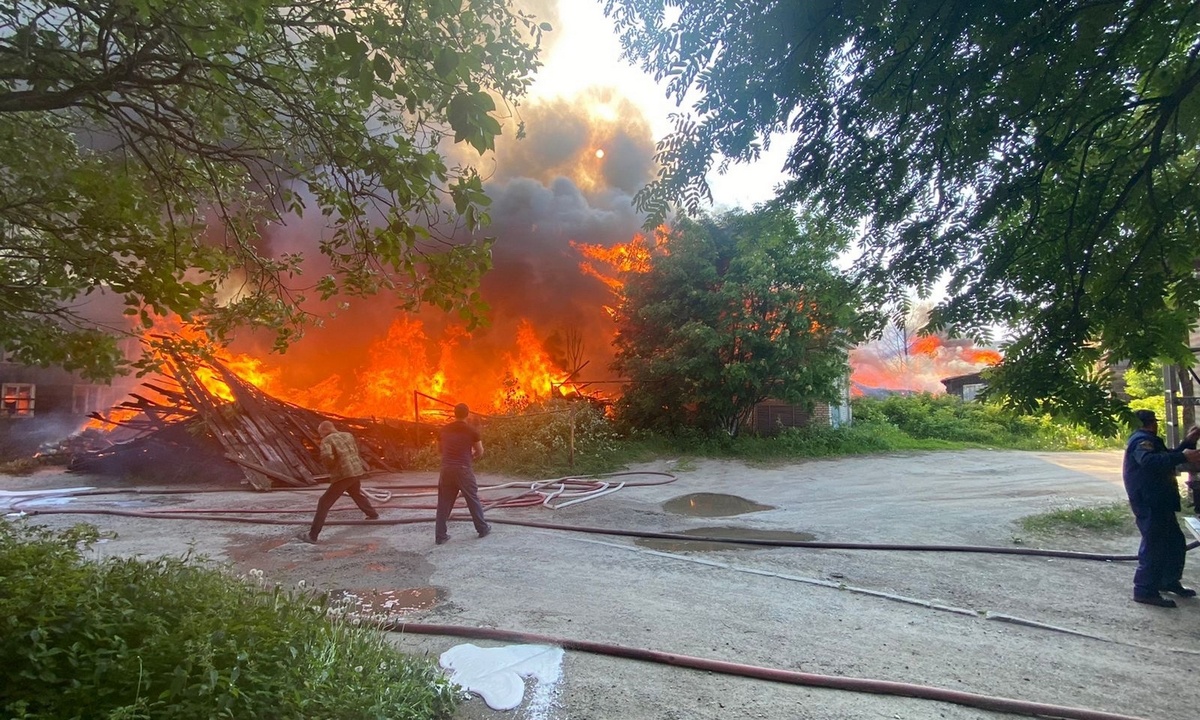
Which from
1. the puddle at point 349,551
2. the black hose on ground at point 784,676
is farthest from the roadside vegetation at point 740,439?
the black hose on ground at point 784,676

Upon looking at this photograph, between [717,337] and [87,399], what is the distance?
22628 millimetres

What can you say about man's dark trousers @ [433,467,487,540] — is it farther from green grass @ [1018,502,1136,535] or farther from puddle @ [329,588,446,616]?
green grass @ [1018,502,1136,535]

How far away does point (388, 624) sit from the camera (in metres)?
3.93

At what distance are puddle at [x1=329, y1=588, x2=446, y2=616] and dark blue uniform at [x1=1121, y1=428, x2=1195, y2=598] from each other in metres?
5.88

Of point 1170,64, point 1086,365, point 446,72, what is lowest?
point 1086,365

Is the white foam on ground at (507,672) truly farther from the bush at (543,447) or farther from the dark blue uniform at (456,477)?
the bush at (543,447)

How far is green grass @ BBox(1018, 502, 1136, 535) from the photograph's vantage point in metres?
7.28

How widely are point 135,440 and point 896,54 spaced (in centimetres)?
1603

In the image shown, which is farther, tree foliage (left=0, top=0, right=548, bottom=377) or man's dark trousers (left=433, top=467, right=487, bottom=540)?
man's dark trousers (left=433, top=467, right=487, bottom=540)

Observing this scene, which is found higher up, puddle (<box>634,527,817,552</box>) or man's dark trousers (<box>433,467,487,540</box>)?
man's dark trousers (<box>433,467,487,540</box>)

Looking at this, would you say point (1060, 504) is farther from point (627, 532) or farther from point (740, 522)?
point (627, 532)

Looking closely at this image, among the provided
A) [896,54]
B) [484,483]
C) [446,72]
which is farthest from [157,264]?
[484,483]

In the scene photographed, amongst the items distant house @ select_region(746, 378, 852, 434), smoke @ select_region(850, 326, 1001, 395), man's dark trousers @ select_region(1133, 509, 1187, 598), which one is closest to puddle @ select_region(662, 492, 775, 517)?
man's dark trousers @ select_region(1133, 509, 1187, 598)

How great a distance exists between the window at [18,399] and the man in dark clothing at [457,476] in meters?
20.9
